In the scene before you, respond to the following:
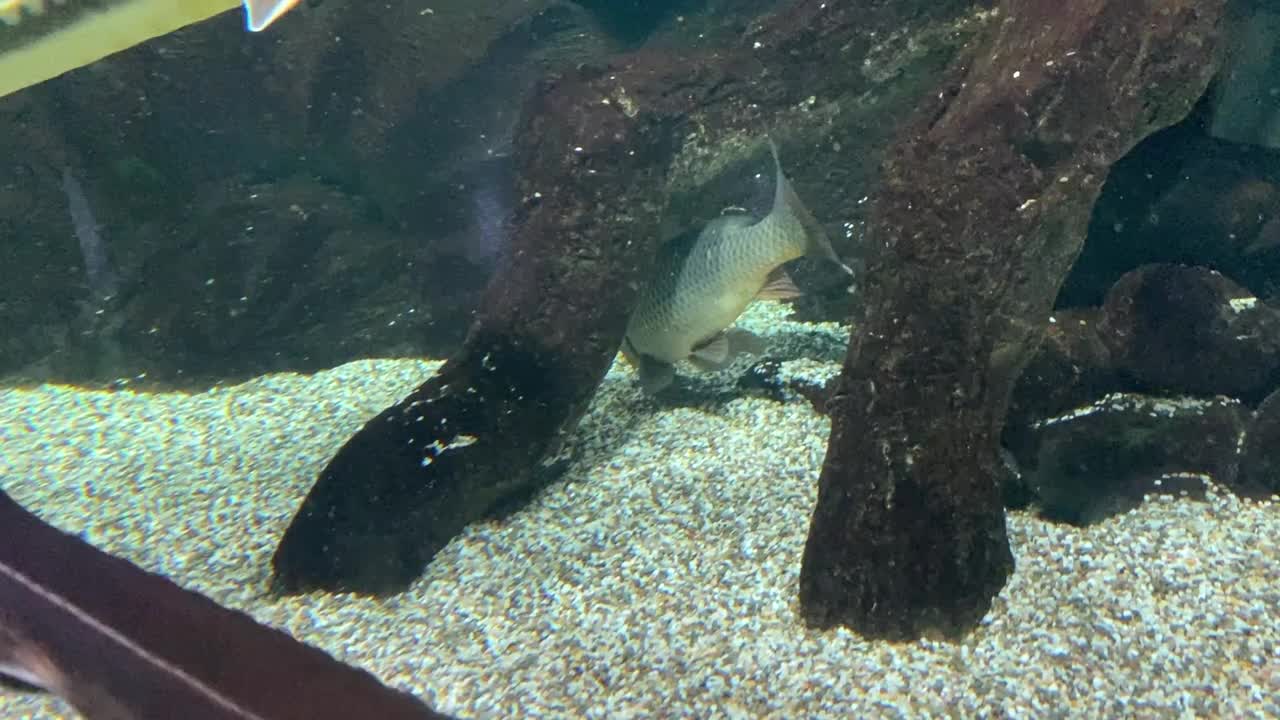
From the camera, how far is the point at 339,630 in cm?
278

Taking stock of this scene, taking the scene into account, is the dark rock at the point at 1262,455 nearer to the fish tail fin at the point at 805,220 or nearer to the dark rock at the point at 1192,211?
the dark rock at the point at 1192,211

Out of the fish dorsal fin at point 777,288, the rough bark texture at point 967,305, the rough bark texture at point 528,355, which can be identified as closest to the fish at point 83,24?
the rough bark texture at point 528,355

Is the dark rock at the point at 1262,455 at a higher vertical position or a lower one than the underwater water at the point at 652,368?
lower

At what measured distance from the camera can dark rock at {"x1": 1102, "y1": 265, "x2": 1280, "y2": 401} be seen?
316 centimetres

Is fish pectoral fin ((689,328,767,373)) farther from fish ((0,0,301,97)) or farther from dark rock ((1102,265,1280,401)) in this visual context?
fish ((0,0,301,97))

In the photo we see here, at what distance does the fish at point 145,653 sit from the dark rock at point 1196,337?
130 inches

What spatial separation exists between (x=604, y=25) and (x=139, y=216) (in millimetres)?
3873

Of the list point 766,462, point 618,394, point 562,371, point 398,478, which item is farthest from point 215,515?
point 766,462

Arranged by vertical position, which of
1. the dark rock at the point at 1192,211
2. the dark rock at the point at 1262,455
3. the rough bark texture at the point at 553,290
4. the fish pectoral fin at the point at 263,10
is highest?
the fish pectoral fin at the point at 263,10

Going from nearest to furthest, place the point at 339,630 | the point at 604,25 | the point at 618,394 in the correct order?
1. the point at 339,630
2. the point at 618,394
3. the point at 604,25

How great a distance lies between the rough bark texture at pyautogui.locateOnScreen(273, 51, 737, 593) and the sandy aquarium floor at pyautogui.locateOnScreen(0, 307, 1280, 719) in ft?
0.65

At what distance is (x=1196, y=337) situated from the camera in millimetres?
3180

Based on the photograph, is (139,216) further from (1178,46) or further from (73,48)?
(1178,46)

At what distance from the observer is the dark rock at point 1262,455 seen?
2986mm
